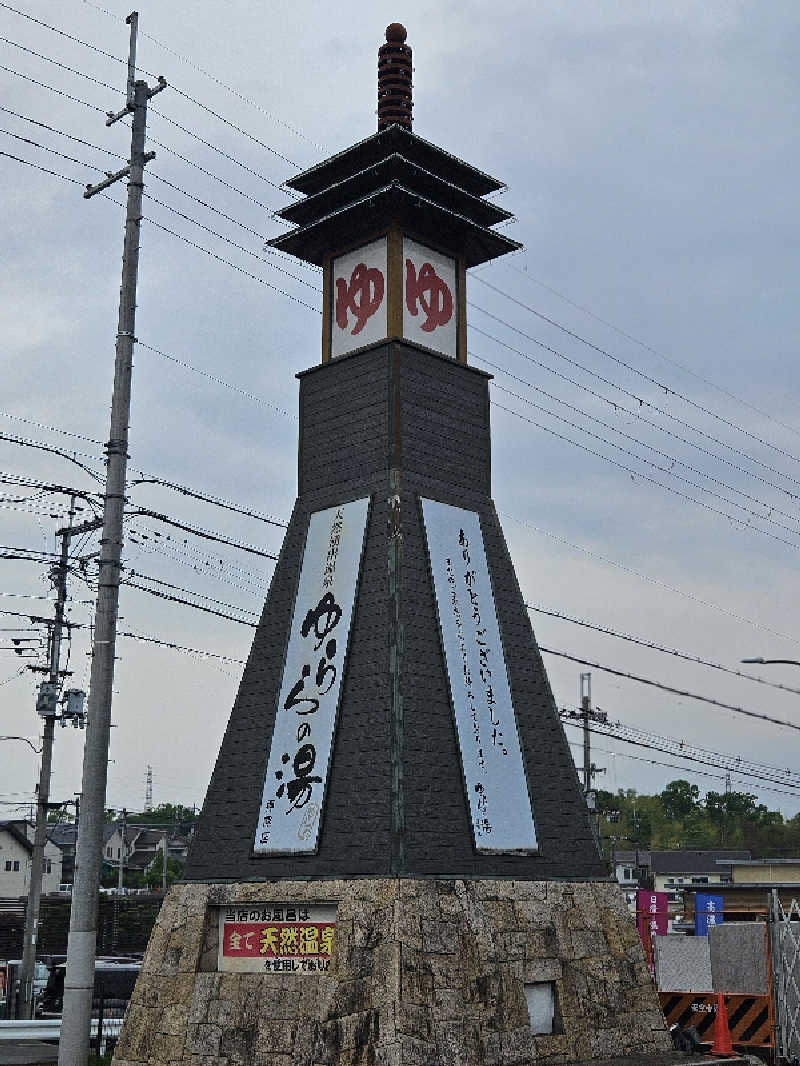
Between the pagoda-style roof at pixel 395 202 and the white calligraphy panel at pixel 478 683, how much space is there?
5.66 meters

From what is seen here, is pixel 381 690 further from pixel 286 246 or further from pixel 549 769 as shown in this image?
pixel 286 246

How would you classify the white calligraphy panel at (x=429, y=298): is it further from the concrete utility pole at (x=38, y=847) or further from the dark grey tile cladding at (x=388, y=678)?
the concrete utility pole at (x=38, y=847)

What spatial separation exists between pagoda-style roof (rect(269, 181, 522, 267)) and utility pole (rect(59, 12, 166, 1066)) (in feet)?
13.8

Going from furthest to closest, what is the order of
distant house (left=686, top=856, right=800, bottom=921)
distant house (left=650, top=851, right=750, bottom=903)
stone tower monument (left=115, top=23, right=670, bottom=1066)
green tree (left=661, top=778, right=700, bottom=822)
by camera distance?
green tree (left=661, top=778, right=700, bottom=822) → distant house (left=650, top=851, right=750, bottom=903) → distant house (left=686, top=856, right=800, bottom=921) → stone tower monument (left=115, top=23, right=670, bottom=1066)

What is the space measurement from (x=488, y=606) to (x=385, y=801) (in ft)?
14.7

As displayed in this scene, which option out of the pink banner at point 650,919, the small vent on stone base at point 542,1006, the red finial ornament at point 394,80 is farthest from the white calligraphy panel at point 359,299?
the pink banner at point 650,919

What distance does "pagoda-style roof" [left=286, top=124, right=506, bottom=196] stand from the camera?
68.6 feet

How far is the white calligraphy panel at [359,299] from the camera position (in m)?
20.9

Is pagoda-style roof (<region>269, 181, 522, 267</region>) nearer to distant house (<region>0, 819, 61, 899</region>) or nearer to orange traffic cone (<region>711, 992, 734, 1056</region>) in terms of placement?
orange traffic cone (<region>711, 992, 734, 1056</region>)

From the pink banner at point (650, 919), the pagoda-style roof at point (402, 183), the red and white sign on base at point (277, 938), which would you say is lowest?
the pink banner at point (650, 919)

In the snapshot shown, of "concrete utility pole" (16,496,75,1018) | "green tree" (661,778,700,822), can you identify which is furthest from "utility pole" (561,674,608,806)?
"green tree" (661,778,700,822)

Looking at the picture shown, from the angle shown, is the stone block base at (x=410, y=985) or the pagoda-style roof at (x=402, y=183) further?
the pagoda-style roof at (x=402, y=183)

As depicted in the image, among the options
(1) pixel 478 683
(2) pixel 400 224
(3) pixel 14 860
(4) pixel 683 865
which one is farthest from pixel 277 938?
(4) pixel 683 865

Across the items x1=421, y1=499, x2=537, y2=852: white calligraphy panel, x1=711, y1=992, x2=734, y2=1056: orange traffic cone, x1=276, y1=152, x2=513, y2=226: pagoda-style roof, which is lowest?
x1=711, y1=992, x2=734, y2=1056: orange traffic cone
